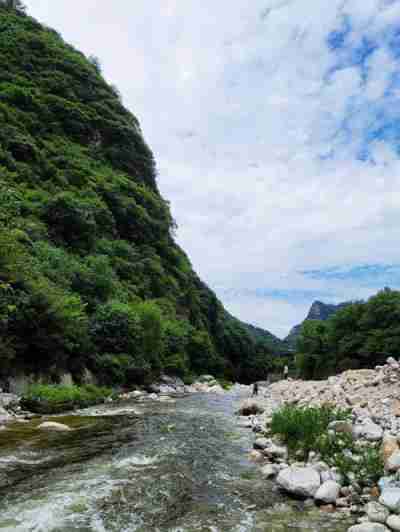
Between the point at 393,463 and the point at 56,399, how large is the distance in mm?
14583

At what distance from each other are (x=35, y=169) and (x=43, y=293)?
99.3 feet

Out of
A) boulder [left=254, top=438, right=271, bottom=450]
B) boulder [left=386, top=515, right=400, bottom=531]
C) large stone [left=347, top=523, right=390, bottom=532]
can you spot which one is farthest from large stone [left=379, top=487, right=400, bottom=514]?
boulder [left=254, top=438, right=271, bottom=450]

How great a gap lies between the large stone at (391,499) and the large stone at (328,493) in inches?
32.3

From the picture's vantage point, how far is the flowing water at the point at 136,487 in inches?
233

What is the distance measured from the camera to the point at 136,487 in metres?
7.33

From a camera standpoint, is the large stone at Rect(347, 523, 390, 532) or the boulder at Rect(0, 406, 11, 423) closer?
the large stone at Rect(347, 523, 390, 532)

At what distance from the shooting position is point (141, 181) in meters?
70.1

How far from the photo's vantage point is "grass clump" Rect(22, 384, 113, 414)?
16281 mm

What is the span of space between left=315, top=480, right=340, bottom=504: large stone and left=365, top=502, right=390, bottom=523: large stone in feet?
1.99

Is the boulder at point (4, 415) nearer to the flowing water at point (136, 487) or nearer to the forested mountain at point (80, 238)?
the flowing water at point (136, 487)

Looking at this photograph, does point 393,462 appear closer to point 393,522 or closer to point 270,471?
point 393,522

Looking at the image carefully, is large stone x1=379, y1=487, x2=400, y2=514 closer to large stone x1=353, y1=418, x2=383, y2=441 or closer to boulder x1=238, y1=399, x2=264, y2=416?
large stone x1=353, y1=418, x2=383, y2=441

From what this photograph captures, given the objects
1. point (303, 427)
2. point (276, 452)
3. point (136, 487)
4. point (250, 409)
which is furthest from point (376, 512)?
point (250, 409)

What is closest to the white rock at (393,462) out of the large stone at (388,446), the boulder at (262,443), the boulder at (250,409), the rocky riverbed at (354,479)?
the rocky riverbed at (354,479)
